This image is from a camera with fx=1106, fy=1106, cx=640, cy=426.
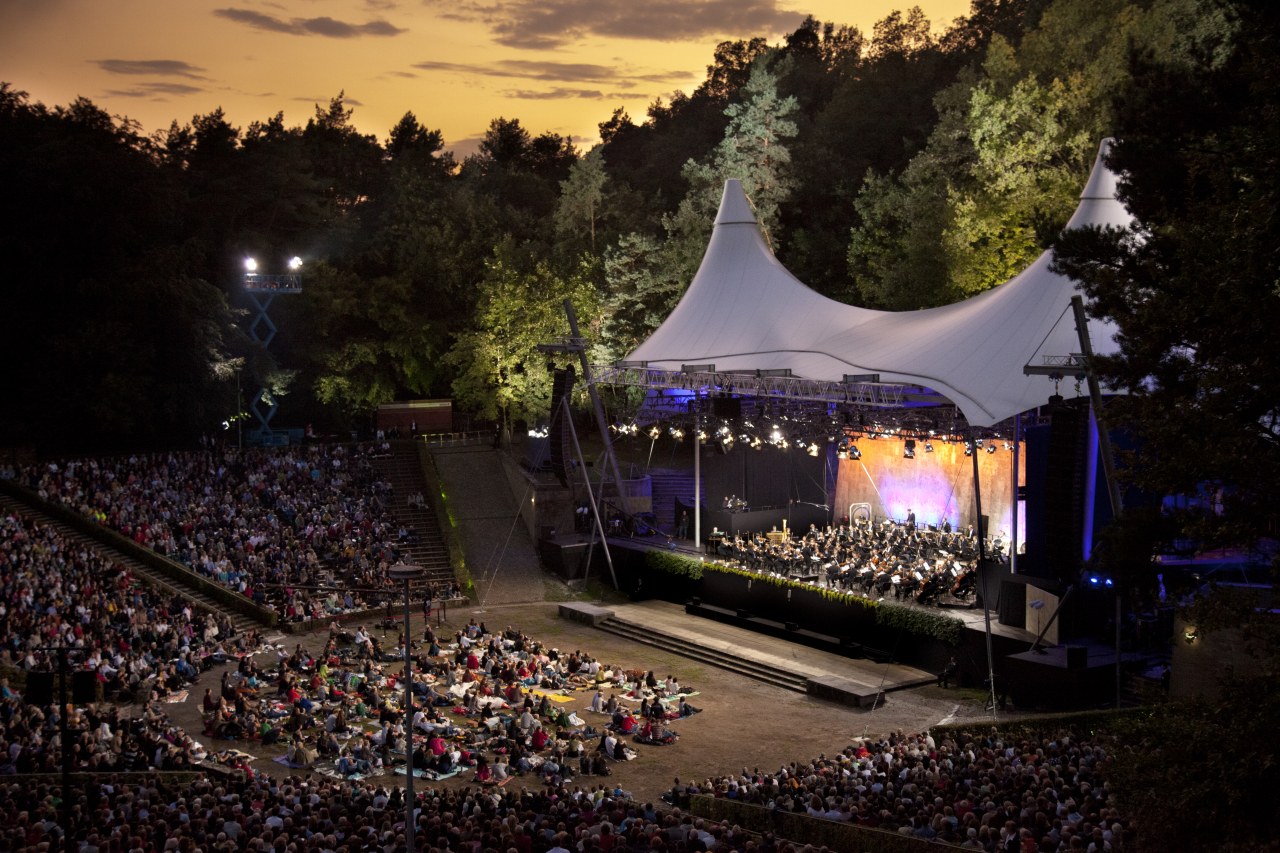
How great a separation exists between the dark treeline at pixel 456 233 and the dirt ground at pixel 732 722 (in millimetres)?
13814

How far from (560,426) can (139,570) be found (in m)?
10.5

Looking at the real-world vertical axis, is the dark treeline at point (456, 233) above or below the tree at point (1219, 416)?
above

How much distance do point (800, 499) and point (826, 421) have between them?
4.21 meters

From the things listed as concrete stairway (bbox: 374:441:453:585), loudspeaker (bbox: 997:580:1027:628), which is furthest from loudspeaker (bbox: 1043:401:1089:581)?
concrete stairway (bbox: 374:441:453:585)

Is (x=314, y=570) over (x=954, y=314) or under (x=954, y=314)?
under

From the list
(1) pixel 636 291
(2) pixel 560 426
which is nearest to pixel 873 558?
(2) pixel 560 426

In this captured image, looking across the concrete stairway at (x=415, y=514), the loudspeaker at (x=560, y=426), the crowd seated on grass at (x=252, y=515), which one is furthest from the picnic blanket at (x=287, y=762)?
the loudspeaker at (x=560, y=426)

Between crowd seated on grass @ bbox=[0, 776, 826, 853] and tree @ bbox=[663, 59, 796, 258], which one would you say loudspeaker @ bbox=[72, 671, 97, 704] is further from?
A: tree @ bbox=[663, 59, 796, 258]

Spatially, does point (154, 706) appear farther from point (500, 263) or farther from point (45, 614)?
point (500, 263)

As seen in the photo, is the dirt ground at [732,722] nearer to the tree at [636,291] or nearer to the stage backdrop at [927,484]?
the stage backdrop at [927,484]

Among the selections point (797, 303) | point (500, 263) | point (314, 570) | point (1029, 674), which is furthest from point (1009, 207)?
point (314, 570)

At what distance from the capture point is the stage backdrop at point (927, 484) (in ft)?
84.5

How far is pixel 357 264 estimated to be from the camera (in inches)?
1640

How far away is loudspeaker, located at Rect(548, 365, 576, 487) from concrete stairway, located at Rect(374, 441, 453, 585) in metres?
3.98
